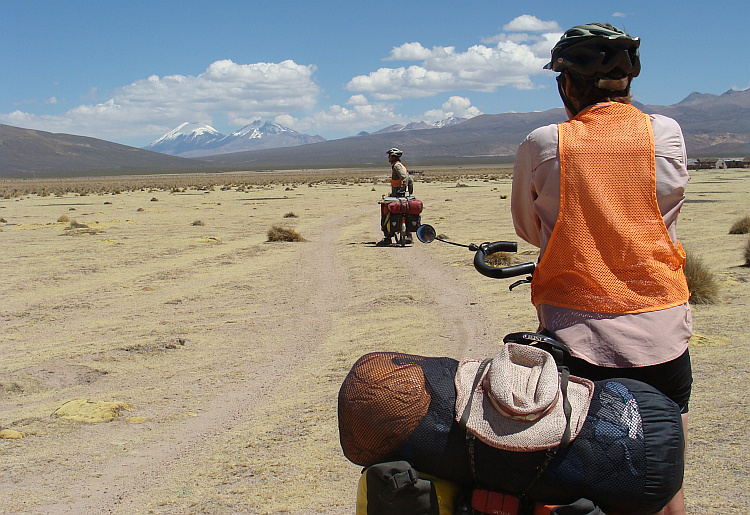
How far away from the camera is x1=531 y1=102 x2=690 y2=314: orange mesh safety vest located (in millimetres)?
1849

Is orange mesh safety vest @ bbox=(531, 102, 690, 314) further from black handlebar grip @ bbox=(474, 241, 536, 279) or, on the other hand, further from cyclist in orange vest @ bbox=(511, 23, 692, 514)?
black handlebar grip @ bbox=(474, 241, 536, 279)

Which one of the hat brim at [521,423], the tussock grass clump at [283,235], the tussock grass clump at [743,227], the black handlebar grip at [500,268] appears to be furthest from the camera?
the tussock grass clump at [283,235]

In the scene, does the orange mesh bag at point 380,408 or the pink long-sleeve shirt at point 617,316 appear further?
the pink long-sleeve shirt at point 617,316

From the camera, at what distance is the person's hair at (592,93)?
203 centimetres

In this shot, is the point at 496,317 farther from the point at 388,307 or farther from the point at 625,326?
the point at 625,326

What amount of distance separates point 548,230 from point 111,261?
37.0 feet

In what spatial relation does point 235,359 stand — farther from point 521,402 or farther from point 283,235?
point 283,235

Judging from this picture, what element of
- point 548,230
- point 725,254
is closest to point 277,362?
point 548,230

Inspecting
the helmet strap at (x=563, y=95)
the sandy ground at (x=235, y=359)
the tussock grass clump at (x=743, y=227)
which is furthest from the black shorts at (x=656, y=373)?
the tussock grass clump at (x=743, y=227)

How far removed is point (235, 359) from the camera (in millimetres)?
6070

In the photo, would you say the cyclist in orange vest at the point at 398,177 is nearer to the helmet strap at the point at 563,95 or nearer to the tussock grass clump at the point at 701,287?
the tussock grass clump at the point at 701,287

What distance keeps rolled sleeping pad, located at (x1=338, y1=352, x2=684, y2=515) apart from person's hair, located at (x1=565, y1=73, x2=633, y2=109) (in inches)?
32.2

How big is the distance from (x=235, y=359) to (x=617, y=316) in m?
4.65

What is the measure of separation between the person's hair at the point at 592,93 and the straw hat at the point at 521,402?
0.78m
